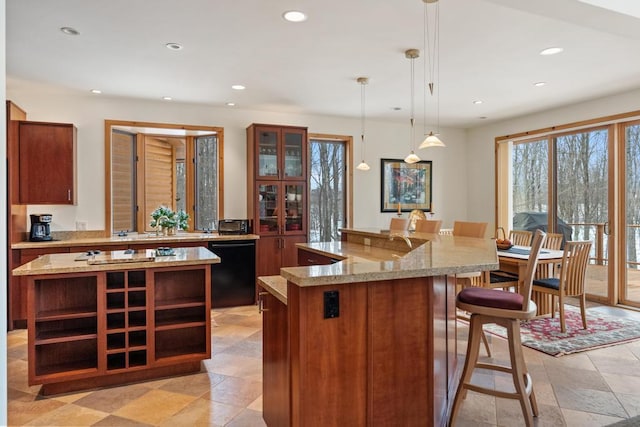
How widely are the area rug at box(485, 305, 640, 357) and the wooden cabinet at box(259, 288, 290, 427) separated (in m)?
2.61

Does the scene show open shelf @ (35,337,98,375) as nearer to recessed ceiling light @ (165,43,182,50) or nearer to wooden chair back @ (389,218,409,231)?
recessed ceiling light @ (165,43,182,50)

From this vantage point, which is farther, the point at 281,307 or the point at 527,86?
the point at 527,86

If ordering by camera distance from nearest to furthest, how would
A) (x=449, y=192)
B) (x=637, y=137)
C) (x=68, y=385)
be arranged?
(x=68, y=385)
(x=637, y=137)
(x=449, y=192)

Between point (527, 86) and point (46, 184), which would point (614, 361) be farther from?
point (46, 184)

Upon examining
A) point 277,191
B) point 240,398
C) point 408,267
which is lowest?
point 240,398

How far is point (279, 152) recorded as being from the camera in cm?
551

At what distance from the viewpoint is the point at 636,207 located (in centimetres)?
494

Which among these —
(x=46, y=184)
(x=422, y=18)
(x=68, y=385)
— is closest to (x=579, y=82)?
(x=422, y=18)

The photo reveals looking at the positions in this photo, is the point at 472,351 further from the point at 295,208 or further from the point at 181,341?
the point at 295,208

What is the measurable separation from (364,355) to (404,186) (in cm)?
530

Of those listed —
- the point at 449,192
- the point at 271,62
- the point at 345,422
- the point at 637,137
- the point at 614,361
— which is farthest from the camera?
the point at 449,192

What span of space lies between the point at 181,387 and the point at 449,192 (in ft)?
18.7

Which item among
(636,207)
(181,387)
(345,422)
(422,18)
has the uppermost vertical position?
(422,18)

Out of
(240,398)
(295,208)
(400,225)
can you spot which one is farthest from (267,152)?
(240,398)
